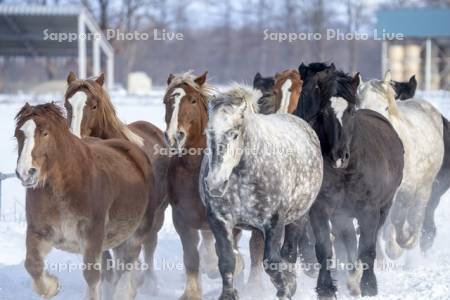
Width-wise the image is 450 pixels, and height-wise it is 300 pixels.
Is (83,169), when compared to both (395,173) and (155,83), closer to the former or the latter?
(395,173)

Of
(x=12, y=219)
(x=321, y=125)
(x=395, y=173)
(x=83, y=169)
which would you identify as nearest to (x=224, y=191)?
(x=83, y=169)

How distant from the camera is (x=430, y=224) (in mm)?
11547

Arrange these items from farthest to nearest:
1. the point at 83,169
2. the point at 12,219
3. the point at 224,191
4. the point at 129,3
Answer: the point at 129,3 < the point at 12,219 < the point at 83,169 < the point at 224,191

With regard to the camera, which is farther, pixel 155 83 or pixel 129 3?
pixel 155 83

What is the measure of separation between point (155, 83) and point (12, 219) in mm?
50706

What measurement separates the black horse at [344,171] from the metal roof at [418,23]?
35.6 m

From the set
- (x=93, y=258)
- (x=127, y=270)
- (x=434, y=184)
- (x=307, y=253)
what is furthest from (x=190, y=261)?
(x=434, y=184)

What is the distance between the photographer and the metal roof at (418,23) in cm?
4340

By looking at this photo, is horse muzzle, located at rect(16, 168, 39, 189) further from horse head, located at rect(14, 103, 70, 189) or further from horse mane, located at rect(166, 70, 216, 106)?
horse mane, located at rect(166, 70, 216, 106)

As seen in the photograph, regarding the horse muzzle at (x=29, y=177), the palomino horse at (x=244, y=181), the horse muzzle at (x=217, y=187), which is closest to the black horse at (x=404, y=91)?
the palomino horse at (x=244, y=181)

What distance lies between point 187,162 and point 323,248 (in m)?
1.35

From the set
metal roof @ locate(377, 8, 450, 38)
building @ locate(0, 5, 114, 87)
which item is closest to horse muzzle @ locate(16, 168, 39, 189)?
building @ locate(0, 5, 114, 87)

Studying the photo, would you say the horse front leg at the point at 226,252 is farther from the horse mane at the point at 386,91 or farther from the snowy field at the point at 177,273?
the horse mane at the point at 386,91

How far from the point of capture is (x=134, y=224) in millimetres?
8086
